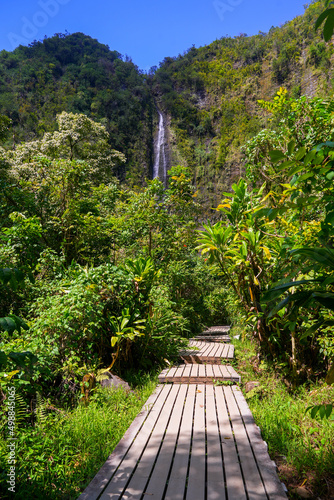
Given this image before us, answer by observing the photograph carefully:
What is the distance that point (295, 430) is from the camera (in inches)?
105

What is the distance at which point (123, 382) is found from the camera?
138 inches

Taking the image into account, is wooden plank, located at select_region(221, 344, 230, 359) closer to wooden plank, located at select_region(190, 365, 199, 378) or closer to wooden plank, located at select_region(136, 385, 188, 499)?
wooden plank, located at select_region(190, 365, 199, 378)

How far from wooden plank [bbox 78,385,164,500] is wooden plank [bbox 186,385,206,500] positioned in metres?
0.41

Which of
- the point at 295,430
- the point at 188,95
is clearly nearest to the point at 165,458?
the point at 295,430

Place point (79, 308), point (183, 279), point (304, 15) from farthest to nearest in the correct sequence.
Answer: point (304, 15) → point (183, 279) → point (79, 308)

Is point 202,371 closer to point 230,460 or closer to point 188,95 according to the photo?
point 230,460

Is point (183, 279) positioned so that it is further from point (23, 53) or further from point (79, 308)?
point (23, 53)

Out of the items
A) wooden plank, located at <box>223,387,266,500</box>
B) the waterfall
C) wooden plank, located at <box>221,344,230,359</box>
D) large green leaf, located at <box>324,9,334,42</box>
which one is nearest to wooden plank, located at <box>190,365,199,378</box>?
wooden plank, located at <box>221,344,230,359</box>

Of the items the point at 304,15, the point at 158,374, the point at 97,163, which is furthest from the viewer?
the point at 304,15

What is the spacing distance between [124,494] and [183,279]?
19.2 feet

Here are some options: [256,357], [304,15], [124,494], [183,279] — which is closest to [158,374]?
[256,357]

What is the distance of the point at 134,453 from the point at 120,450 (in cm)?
12

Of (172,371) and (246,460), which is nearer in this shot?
(246,460)

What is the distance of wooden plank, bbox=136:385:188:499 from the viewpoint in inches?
67.9
